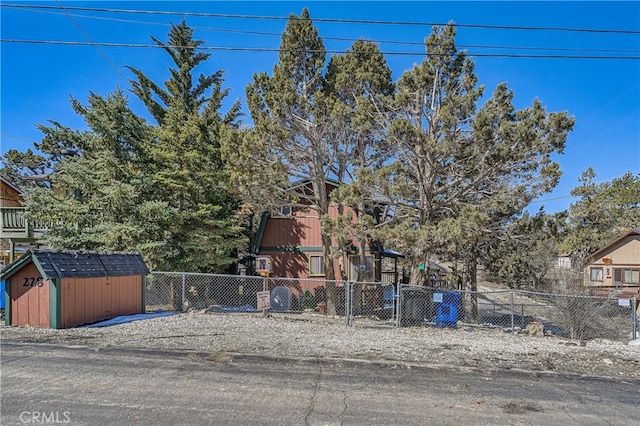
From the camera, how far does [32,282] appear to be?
8.95 metres

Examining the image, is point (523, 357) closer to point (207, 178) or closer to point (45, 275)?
point (45, 275)

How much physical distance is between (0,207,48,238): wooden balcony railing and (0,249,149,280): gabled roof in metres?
8.85

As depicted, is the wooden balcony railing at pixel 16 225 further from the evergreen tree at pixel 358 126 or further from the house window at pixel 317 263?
the evergreen tree at pixel 358 126

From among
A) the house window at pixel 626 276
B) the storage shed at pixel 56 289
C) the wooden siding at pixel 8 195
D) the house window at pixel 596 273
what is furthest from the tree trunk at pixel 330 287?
the house window at pixel 626 276

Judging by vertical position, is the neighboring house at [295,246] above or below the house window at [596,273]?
above

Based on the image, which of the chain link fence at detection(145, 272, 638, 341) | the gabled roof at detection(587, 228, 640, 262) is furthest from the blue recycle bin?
the gabled roof at detection(587, 228, 640, 262)

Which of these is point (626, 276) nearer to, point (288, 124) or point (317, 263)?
point (317, 263)

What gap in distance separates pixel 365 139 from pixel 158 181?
7643 millimetres

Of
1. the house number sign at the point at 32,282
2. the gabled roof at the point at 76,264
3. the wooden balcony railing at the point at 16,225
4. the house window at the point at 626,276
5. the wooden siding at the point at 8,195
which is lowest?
the house window at the point at 626,276

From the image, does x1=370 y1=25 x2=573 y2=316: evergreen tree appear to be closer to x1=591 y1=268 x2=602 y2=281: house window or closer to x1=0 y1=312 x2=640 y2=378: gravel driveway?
x1=0 y1=312 x2=640 y2=378: gravel driveway

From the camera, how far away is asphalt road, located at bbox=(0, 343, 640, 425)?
433 centimetres

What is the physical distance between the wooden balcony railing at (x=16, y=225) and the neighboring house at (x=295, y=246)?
9078 mm

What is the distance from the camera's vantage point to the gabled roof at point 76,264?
8.61 m

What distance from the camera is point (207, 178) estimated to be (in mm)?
15695
